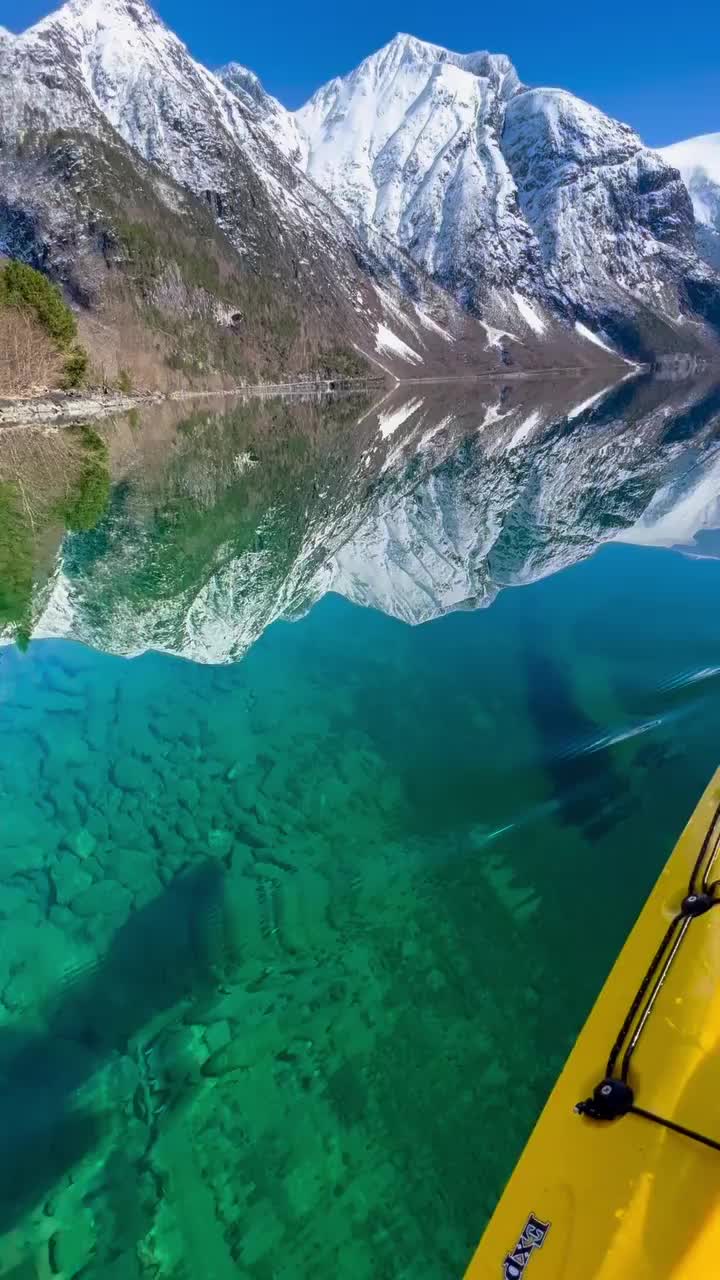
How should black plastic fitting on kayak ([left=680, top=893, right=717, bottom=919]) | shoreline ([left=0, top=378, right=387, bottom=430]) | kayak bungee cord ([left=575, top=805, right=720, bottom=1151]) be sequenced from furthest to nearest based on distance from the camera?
shoreline ([left=0, top=378, right=387, bottom=430])
black plastic fitting on kayak ([left=680, top=893, right=717, bottom=919])
kayak bungee cord ([left=575, top=805, right=720, bottom=1151])

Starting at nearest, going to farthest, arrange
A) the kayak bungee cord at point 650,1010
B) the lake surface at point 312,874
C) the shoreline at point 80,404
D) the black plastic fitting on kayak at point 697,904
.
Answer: the kayak bungee cord at point 650,1010 < the black plastic fitting on kayak at point 697,904 < the lake surface at point 312,874 < the shoreline at point 80,404

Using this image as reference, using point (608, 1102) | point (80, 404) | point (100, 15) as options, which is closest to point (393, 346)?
point (100, 15)

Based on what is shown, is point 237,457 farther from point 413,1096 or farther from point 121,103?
point 121,103

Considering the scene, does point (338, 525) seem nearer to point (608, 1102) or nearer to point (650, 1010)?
point (650, 1010)

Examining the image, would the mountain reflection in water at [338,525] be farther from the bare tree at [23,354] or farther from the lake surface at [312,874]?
the bare tree at [23,354]

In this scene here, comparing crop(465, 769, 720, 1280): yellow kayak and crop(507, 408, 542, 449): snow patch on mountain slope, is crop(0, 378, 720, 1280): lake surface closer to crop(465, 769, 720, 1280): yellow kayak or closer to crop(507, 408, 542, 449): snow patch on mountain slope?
crop(465, 769, 720, 1280): yellow kayak

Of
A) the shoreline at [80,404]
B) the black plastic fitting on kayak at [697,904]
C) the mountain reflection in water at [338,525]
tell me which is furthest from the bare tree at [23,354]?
the black plastic fitting on kayak at [697,904]

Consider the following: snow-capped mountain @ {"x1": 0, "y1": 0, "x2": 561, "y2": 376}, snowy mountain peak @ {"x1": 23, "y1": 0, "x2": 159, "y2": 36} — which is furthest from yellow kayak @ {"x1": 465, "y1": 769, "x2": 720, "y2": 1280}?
snowy mountain peak @ {"x1": 23, "y1": 0, "x2": 159, "y2": 36}

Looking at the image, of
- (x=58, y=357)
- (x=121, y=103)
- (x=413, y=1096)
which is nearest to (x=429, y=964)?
(x=413, y=1096)
